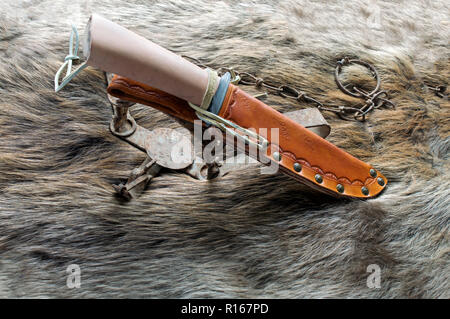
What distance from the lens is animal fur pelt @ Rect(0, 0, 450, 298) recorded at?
45.2 inches

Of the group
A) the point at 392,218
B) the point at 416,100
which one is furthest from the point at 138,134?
the point at 416,100

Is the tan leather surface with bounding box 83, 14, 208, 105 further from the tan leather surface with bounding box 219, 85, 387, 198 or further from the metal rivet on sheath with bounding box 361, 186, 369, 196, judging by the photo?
the metal rivet on sheath with bounding box 361, 186, 369, 196

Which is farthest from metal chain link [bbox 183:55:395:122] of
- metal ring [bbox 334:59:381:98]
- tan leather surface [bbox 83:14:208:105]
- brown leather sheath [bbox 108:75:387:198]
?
tan leather surface [bbox 83:14:208:105]

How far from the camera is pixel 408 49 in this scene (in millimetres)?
1537

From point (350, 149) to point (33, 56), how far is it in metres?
0.86

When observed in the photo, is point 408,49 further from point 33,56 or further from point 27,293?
point 27,293

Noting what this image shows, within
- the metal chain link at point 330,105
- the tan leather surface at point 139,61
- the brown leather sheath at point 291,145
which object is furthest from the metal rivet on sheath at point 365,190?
the tan leather surface at point 139,61

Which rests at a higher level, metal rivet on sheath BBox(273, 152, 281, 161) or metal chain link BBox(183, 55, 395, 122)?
metal chain link BBox(183, 55, 395, 122)

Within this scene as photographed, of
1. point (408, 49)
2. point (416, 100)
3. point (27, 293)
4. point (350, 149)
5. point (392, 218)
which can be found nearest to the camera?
point (27, 293)

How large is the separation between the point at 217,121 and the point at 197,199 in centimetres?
23

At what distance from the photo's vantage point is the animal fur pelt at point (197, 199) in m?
1.15

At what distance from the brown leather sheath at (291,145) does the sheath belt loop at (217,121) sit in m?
0.03

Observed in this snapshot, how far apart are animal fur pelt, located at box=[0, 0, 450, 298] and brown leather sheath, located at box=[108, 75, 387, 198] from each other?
52mm

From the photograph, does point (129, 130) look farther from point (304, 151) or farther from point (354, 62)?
point (354, 62)
